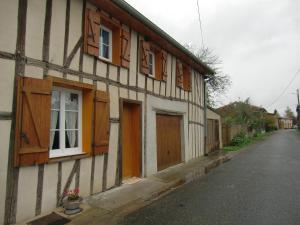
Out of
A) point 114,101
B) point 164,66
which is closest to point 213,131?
point 164,66

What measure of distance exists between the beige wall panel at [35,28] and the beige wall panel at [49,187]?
2015 millimetres

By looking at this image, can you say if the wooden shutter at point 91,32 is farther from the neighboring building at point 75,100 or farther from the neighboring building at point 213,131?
the neighboring building at point 213,131

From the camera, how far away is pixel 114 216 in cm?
484

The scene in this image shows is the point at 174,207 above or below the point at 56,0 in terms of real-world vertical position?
below

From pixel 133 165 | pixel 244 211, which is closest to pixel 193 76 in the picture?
pixel 133 165

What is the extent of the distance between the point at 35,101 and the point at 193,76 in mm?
8648

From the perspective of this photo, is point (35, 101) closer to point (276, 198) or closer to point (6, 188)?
point (6, 188)

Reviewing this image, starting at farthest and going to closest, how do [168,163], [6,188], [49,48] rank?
[168,163], [49,48], [6,188]

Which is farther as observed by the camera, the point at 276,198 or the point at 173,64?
the point at 173,64

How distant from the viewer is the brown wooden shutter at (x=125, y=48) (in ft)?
23.0

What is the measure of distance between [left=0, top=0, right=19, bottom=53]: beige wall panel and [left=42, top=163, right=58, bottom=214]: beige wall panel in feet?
6.95

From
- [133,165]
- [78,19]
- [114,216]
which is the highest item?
[78,19]

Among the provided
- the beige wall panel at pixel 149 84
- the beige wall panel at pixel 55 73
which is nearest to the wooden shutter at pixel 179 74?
the beige wall panel at pixel 149 84

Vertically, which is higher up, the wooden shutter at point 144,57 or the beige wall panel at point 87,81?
the wooden shutter at point 144,57
